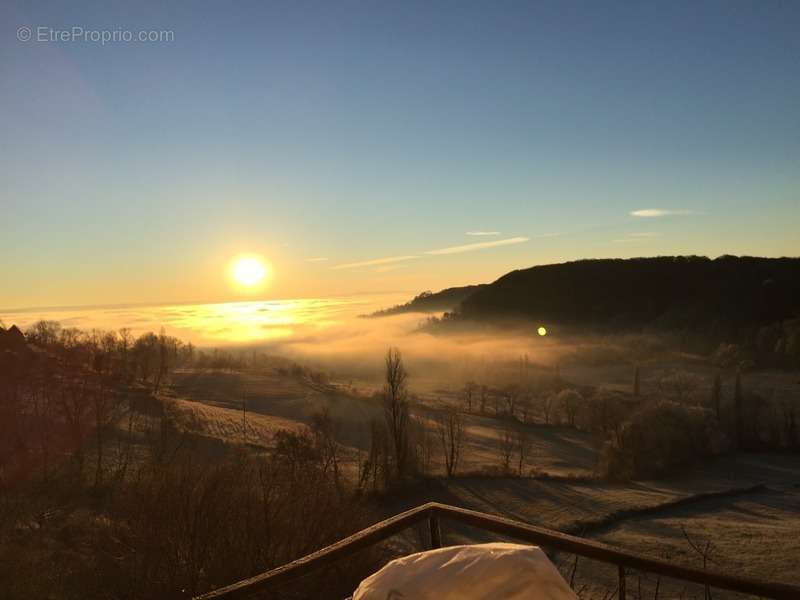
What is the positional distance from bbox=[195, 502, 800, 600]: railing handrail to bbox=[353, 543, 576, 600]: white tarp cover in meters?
0.40

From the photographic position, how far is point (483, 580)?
8.66 ft

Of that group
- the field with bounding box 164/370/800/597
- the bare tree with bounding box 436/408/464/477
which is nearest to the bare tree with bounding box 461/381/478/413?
the field with bounding box 164/370/800/597

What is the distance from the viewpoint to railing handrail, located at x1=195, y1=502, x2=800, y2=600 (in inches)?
109

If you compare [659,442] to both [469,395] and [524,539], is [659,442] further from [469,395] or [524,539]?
[524,539]

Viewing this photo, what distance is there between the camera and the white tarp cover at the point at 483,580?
8.59ft

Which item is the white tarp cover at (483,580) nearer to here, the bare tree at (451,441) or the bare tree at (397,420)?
the bare tree at (397,420)

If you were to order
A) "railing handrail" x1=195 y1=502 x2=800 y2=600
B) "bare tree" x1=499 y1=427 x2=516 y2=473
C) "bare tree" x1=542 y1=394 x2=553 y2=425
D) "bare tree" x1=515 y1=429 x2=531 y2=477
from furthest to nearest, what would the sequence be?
"bare tree" x1=542 y1=394 x2=553 y2=425 → "bare tree" x1=515 y1=429 x2=531 y2=477 → "bare tree" x1=499 y1=427 x2=516 y2=473 → "railing handrail" x1=195 y1=502 x2=800 y2=600

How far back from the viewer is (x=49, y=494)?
40219 mm

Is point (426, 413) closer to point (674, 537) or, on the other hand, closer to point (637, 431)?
point (637, 431)

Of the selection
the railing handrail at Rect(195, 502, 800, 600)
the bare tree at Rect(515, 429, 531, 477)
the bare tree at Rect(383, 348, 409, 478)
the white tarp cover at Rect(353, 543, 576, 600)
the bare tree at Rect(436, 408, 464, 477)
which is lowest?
the bare tree at Rect(515, 429, 531, 477)

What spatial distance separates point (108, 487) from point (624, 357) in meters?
156

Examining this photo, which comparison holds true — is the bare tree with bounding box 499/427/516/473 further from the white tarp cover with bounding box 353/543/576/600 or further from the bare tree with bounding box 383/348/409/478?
the white tarp cover with bounding box 353/543/576/600

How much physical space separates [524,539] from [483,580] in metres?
0.86

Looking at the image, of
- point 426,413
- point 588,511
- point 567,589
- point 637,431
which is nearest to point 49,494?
point 588,511
